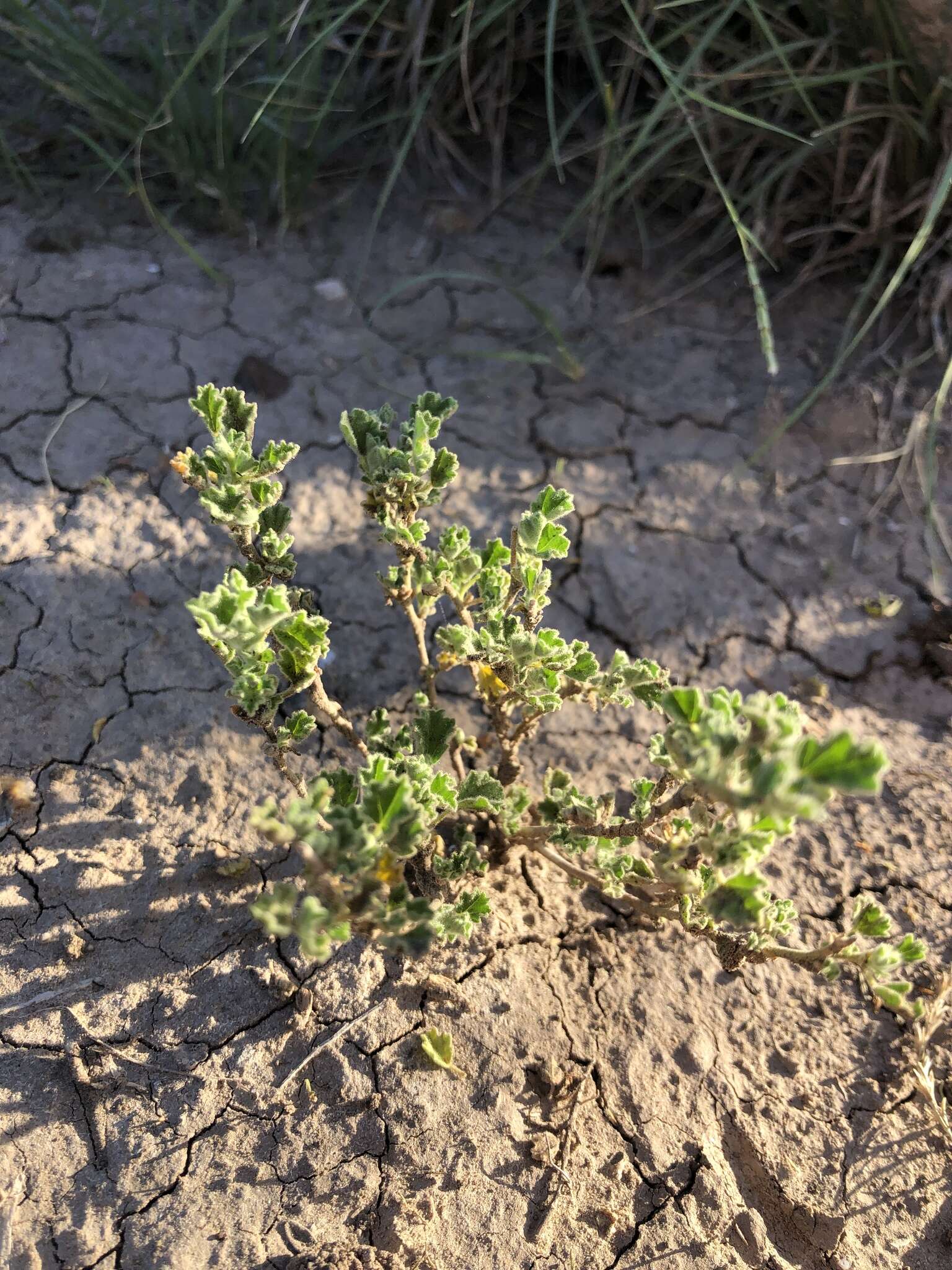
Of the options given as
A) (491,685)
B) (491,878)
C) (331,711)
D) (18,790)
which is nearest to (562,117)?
(491,685)

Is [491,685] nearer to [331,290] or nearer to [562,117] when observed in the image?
[331,290]

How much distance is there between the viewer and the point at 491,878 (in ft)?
6.81

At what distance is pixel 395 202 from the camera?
3316 mm

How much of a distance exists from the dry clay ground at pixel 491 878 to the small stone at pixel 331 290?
14mm

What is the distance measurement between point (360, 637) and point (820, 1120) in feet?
5.02

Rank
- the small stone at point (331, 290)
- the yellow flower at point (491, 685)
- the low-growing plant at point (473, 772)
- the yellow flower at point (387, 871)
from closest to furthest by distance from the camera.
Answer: the low-growing plant at point (473, 772), the yellow flower at point (387, 871), the yellow flower at point (491, 685), the small stone at point (331, 290)

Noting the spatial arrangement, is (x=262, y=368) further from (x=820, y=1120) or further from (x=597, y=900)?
(x=820, y=1120)

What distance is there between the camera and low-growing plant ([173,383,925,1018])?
125 centimetres

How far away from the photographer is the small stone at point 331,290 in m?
3.05

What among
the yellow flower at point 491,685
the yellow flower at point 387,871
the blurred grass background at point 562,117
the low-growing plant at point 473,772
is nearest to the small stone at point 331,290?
the blurred grass background at point 562,117

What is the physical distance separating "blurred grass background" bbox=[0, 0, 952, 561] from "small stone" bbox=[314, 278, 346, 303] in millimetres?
300

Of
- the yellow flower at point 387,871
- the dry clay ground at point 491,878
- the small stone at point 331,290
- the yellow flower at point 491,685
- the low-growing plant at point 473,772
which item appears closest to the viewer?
the low-growing plant at point 473,772

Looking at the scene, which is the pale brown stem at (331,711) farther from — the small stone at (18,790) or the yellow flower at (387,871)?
the small stone at (18,790)

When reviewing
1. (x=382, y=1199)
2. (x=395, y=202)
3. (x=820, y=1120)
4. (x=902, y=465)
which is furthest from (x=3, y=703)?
(x=902, y=465)
